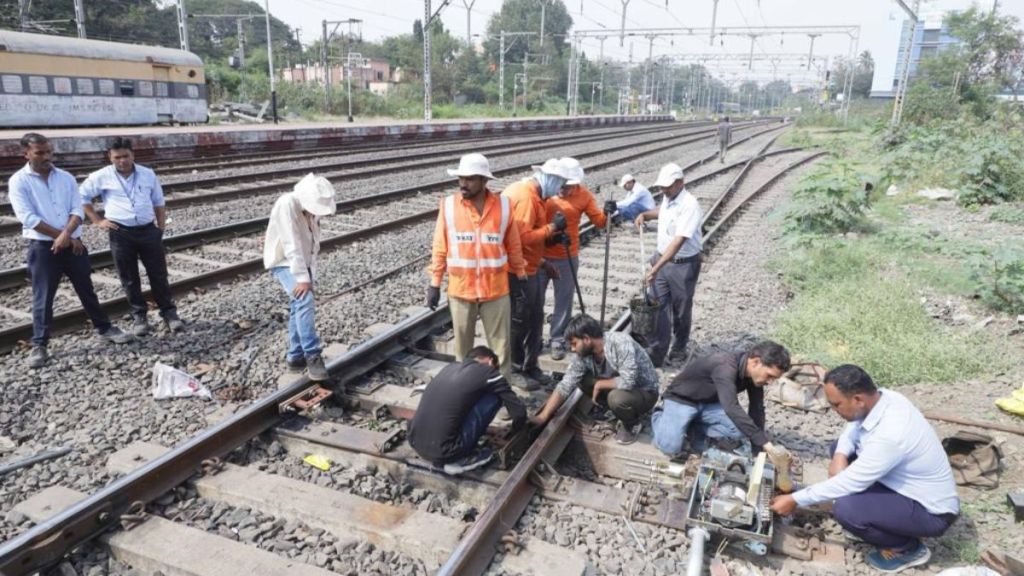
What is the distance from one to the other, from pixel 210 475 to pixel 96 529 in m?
0.70

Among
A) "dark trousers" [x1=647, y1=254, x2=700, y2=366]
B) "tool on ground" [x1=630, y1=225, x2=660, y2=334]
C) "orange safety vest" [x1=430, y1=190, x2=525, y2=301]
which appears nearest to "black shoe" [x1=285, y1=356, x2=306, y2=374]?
"orange safety vest" [x1=430, y1=190, x2=525, y2=301]

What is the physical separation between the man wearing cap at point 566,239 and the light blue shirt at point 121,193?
3639 millimetres

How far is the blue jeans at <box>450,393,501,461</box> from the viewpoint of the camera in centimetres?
434

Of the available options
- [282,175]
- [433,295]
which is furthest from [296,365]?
[282,175]

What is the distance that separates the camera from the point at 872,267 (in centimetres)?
956

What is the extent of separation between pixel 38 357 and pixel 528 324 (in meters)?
4.11

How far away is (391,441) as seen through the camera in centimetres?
461

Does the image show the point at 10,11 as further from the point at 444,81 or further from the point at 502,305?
the point at 502,305

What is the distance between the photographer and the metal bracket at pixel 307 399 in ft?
16.3

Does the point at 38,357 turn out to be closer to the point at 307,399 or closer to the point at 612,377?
the point at 307,399

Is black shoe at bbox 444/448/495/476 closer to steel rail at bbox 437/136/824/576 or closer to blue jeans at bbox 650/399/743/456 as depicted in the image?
steel rail at bbox 437/136/824/576

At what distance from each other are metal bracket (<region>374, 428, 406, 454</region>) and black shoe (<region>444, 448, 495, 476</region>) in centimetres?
45

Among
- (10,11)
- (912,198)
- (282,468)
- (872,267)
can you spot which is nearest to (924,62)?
(912,198)

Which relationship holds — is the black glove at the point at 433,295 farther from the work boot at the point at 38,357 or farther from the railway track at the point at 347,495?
the work boot at the point at 38,357
